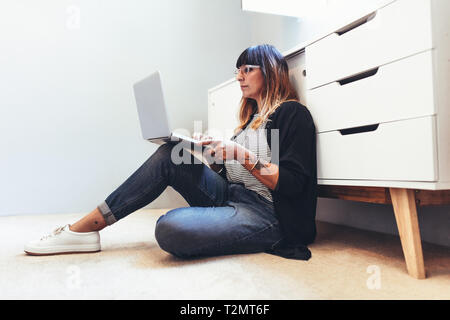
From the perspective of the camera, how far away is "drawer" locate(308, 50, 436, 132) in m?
0.76

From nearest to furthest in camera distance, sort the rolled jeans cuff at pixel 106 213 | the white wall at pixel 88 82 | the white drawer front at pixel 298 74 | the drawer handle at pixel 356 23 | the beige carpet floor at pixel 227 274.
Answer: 1. the beige carpet floor at pixel 227 274
2. the drawer handle at pixel 356 23
3. the rolled jeans cuff at pixel 106 213
4. the white drawer front at pixel 298 74
5. the white wall at pixel 88 82

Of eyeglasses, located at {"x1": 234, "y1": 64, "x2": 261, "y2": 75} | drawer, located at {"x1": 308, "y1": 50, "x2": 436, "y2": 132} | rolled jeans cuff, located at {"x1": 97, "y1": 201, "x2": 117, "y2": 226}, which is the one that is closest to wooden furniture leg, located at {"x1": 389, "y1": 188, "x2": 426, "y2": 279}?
drawer, located at {"x1": 308, "y1": 50, "x2": 436, "y2": 132}

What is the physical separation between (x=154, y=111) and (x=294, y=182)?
1.40 ft

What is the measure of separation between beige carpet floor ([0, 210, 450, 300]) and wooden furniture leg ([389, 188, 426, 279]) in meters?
0.03

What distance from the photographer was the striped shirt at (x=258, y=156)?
1.05 m

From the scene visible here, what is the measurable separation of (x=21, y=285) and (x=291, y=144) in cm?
74

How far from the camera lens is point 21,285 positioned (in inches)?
31.8

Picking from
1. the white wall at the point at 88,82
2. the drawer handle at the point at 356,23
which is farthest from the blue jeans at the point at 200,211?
the white wall at the point at 88,82

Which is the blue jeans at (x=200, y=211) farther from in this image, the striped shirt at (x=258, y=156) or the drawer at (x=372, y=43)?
the drawer at (x=372, y=43)

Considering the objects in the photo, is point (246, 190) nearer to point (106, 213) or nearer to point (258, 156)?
point (258, 156)

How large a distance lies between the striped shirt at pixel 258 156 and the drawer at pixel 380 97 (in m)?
0.18

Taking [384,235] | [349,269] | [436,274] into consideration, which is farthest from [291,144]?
[384,235]

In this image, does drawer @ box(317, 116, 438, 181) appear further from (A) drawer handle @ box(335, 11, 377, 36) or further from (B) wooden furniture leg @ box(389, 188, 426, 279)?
(A) drawer handle @ box(335, 11, 377, 36)
